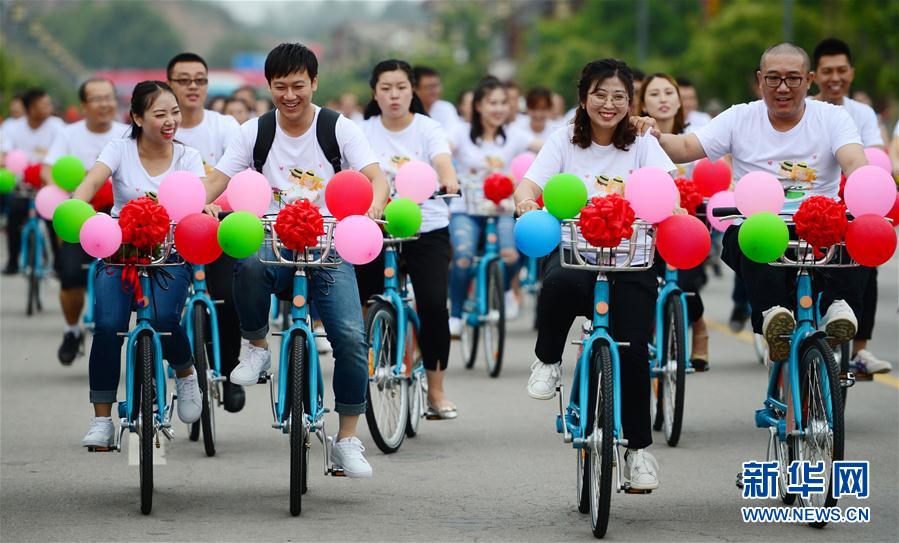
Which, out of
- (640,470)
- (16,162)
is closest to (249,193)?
(640,470)

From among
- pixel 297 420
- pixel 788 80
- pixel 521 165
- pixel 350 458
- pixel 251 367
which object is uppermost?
pixel 788 80

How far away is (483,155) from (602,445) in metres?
7.05

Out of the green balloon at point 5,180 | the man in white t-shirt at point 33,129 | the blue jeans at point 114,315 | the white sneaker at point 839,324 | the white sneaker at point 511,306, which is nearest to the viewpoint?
the white sneaker at point 839,324

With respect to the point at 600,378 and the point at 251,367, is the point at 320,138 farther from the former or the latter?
the point at 600,378

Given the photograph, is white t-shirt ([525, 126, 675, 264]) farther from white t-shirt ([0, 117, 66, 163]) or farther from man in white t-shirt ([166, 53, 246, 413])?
white t-shirt ([0, 117, 66, 163])

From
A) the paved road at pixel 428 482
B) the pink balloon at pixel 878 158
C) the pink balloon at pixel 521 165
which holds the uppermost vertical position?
the pink balloon at pixel 878 158

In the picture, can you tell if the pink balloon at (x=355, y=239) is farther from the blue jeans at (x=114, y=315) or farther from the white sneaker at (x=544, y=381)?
the blue jeans at (x=114, y=315)

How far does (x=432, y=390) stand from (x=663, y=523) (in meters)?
2.80

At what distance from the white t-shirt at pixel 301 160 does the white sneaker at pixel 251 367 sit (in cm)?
75

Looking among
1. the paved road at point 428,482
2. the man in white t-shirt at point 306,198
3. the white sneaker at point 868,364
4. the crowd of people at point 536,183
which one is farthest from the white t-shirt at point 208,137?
the white sneaker at point 868,364

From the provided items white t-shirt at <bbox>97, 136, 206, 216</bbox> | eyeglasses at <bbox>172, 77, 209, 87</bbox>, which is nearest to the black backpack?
white t-shirt at <bbox>97, 136, 206, 216</bbox>

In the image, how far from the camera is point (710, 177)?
32.0ft

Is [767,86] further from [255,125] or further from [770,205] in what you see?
[255,125]

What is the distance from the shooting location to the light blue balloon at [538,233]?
269 inches
